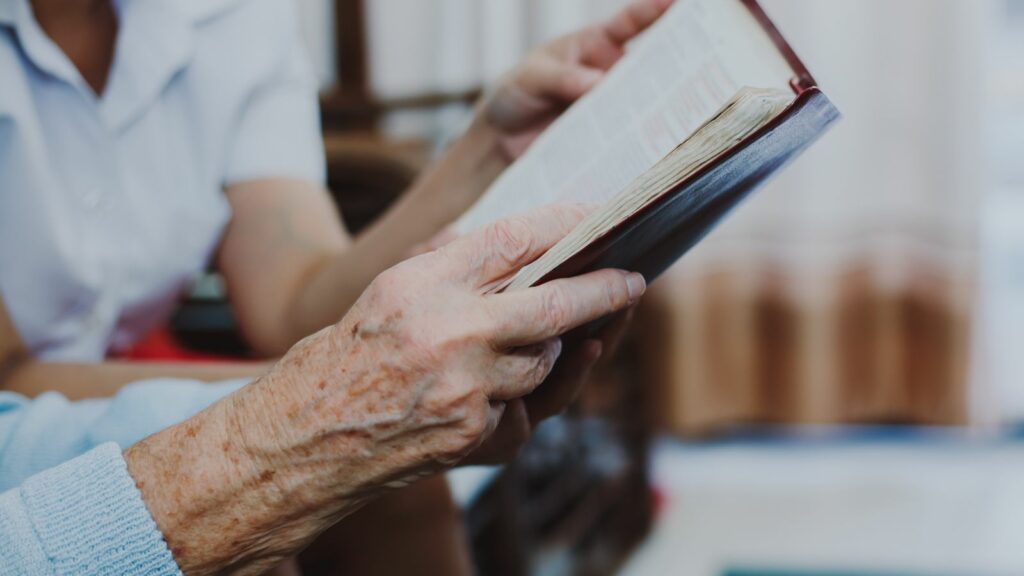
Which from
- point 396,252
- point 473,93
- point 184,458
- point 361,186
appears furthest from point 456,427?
point 473,93

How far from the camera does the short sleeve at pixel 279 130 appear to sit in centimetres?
92

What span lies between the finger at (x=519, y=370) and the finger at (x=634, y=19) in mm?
332

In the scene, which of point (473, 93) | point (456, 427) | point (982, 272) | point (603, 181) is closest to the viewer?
point (456, 427)

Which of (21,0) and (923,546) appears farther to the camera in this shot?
(923,546)

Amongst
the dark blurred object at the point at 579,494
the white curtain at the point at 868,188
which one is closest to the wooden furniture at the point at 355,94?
the white curtain at the point at 868,188

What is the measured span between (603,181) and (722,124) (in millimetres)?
145

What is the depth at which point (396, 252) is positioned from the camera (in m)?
0.79

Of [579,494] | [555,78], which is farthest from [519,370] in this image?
[579,494]

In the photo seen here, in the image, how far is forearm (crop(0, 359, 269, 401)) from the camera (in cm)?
68

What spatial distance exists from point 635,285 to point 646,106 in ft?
0.55

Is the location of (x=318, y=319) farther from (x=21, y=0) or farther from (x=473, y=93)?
(x=473, y=93)

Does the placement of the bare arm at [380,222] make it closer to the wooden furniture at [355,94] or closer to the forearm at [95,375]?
the forearm at [95,375]

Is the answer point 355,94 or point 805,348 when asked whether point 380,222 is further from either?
point 805,348

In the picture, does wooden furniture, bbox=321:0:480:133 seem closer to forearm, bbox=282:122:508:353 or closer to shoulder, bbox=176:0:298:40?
shoulder, bbox=176:0:298:40
